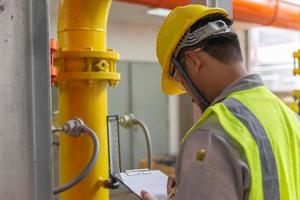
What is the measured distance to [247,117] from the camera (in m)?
0.71

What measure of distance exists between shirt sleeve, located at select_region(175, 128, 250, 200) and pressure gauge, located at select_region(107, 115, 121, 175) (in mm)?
690

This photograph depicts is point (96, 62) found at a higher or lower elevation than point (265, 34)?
A: lower

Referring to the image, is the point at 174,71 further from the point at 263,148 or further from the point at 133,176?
the point at 133,176

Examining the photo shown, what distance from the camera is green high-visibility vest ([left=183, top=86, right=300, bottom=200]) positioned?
67 cm

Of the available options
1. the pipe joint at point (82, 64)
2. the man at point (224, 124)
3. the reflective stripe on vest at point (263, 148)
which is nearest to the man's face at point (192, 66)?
the man at point (224, 124)

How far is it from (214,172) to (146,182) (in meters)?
0.49

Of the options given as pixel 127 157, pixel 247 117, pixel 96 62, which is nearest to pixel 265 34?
pixel 127 157

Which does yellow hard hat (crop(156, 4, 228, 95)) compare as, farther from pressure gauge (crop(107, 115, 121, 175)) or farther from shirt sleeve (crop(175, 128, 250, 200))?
pressure gauge (crop(107, 115, 121, 175))

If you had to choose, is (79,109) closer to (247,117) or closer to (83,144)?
(83,144)

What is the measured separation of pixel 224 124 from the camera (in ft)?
2.22

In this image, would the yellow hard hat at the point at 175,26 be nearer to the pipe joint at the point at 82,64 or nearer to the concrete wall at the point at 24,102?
the concrete wall at the point at 24,102

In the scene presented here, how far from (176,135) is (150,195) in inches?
183

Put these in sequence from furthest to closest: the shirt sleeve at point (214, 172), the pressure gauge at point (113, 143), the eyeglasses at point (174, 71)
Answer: the pressure gauge at point (113, 143)
the eyeglasses at point (174, 71)
the shirt sleeve at point (214, 172)

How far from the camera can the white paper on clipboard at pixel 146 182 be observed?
3.27ft
